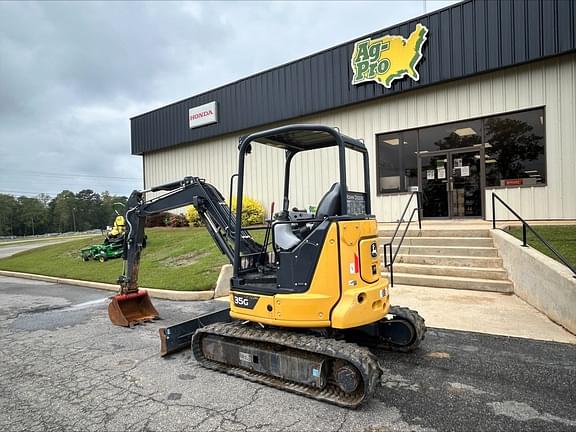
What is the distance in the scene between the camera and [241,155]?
185 inches

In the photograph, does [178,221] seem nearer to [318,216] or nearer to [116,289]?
[116,289]

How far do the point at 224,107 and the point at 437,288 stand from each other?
13.6m

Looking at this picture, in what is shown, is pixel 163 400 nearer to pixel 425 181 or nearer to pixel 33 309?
pixel 33 309

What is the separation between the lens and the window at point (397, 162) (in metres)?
13.6

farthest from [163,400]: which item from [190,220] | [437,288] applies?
[190,220]

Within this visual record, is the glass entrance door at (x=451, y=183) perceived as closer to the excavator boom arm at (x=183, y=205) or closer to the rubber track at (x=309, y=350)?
the excavator boom arm at (x=183, y=205)

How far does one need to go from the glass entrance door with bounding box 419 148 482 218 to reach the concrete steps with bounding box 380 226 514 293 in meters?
2.55

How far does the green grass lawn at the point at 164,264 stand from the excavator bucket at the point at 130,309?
2.03m

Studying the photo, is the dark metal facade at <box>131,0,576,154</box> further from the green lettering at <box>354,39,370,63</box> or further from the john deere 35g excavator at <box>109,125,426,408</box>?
the john deere 35g excavator at <box>109,125,426,408</box>

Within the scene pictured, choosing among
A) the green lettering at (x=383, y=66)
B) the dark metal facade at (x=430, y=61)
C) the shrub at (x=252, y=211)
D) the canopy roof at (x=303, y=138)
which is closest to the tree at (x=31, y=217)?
the dark metal facade at (x=430, y=61)

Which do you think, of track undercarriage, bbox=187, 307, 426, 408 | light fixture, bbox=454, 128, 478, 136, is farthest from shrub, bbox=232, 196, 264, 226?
track undercarriage, bbox=187, 307, 426, 408

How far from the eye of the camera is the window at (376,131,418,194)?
13648 millimetres

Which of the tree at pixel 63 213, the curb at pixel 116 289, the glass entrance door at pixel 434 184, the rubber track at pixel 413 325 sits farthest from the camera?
the tree at pixel 63 213

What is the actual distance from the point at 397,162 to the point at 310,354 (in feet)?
36.6
